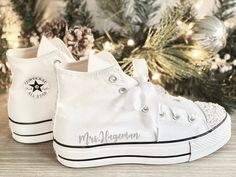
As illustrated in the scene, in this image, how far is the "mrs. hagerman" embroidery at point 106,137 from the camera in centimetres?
65

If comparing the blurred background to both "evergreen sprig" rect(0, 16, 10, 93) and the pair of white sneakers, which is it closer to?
"evergreen sprig" rect(0, 16, 10, 93)

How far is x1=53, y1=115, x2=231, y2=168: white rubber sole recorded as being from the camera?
2.16 feet

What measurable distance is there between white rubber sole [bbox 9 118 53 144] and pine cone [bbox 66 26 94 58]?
23cm

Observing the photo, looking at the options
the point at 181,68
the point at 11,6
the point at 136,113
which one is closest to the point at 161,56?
the point at 181,68

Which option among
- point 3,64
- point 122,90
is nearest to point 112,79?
point 122,90

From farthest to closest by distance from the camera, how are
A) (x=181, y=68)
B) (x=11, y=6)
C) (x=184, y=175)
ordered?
(x=11, y=6) → (x=181, y=68) → (x=184, y=175)

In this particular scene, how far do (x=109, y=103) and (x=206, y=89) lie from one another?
1.11ft

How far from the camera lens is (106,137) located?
2.15 ft

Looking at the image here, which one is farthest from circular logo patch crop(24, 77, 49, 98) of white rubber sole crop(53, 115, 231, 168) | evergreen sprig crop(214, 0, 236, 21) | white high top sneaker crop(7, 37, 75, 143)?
evergreen sprig crop(214, 0, 236, 21)

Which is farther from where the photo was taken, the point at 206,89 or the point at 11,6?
the point at 11,6

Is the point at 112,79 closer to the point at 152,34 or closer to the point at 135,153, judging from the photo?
the point at 135,153

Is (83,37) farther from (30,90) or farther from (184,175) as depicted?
(184,175)

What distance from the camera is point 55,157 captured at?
710 millimetres

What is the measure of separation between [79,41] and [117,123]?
1.11 feet
